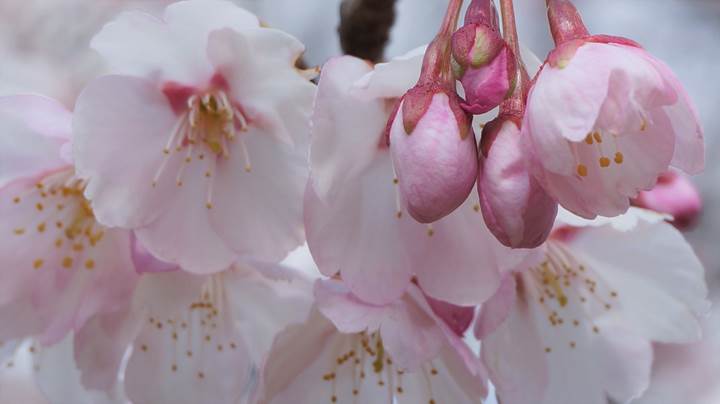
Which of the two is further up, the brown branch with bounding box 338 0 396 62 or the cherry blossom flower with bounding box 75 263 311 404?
the brown branch with bounding box 338 0 396 62

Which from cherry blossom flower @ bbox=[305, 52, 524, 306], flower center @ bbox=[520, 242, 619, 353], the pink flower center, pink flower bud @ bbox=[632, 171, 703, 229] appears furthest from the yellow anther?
pink flower bud @ bbox=[632, 171, 703, 229]

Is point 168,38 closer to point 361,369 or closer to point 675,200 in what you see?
point 361,369

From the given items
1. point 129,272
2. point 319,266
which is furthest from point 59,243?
point 319,266

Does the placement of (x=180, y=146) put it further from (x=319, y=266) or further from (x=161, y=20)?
(x=319, y=266)

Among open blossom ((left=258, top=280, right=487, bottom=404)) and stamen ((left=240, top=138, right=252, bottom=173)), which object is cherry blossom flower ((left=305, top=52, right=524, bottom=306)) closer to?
open blossom ((left=258, top=280, right=487, bottom=404))

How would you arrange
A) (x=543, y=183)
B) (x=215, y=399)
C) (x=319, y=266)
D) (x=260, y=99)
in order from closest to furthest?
(x=543, y=183)
(x=319, y=266)
(x=260, y=99)
(x=215, y=399)

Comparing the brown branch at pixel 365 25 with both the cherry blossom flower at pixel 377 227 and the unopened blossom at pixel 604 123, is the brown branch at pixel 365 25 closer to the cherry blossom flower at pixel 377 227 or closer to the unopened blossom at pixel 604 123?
the cherry blossom flower at pixel 377 227
